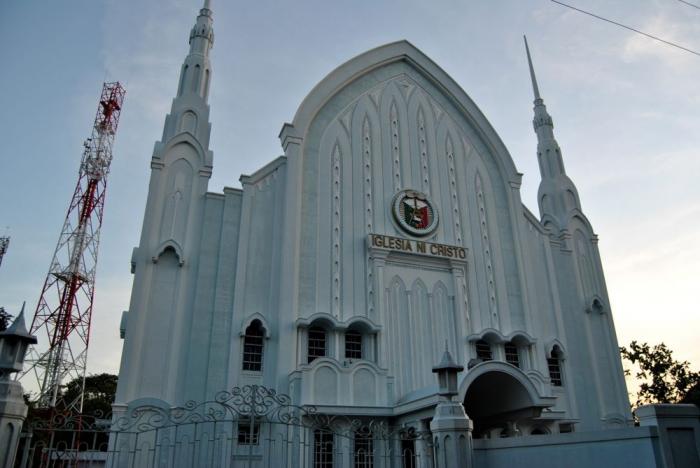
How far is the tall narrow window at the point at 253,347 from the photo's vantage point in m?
17.0

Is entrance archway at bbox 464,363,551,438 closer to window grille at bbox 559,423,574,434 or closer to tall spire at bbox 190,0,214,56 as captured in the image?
window grille at bbox 559,423,574,434

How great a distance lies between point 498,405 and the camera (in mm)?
17922

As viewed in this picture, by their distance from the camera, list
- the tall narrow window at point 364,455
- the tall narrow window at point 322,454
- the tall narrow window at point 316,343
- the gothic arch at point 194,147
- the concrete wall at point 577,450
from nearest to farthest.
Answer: the concrete wall at point 577,450 < the tall narrow window at point 322,454 < the tall narrow window at point 364,455 < the tall narrow window at point 316,343 < the gothic arch at point 194,147

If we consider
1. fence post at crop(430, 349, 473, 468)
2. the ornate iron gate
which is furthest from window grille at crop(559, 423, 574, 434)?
fence post at crop(430, 349, 473, 468)

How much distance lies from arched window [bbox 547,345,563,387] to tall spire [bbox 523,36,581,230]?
6255 mm

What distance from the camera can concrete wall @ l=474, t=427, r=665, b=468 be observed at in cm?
850

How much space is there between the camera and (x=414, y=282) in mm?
20250

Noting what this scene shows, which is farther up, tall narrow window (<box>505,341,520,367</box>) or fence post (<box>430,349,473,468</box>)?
tall narrow window (<box>505,341,520,367</box>)

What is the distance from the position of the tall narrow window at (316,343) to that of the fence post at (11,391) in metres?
10.2

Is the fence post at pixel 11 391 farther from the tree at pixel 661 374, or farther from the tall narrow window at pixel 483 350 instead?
the tree at pixel 661 374

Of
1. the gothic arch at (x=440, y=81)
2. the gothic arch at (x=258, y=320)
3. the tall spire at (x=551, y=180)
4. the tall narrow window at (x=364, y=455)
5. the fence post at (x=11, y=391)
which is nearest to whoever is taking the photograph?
the fence post at (x=11, y=391)

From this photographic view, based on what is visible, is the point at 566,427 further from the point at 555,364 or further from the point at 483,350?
the point at 483,350

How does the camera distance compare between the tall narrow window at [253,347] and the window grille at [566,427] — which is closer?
the tall narrow window at [253,347]

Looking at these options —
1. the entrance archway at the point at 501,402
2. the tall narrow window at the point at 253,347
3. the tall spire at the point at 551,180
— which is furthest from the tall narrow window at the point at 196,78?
the tall spire at the point at 551,180
